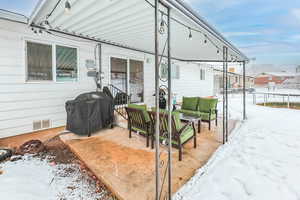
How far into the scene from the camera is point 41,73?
4.14 metres

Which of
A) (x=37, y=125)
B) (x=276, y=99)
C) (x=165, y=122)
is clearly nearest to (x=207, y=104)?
(x=165, y=122)

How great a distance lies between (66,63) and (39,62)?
26.9 inches

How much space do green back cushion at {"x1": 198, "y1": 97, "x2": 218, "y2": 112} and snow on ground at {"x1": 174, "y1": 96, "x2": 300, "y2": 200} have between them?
4.09 ft

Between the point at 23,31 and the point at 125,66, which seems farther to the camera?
the point at 125,66

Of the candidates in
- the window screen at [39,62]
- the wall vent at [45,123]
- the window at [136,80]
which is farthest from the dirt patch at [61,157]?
the window at [136,80]

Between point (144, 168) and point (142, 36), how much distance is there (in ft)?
12.6

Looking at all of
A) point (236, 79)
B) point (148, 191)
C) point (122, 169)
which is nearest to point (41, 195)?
point (122, 169)

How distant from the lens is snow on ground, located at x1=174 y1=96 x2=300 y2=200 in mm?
1836

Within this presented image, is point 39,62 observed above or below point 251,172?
above

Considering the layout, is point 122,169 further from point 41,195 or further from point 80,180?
point 41,195

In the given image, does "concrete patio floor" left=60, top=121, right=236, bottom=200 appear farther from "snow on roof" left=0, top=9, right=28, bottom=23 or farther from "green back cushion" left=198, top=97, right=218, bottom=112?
"snow on roof" left=0, top=9, right=28, bottom=23

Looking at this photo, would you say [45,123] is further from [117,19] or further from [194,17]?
[194,17]

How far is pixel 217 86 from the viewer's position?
1700 cm

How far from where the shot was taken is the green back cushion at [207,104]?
15.6 ft
